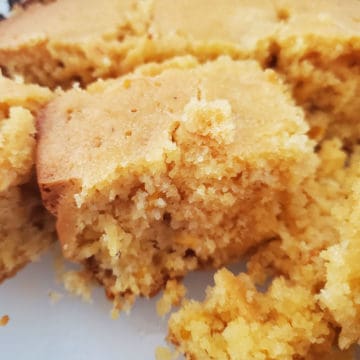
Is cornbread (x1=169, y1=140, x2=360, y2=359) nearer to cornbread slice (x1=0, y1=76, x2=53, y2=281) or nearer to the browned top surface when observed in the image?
the browned top surface

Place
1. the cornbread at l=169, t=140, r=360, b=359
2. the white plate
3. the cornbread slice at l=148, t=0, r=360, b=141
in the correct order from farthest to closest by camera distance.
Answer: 1. the cornbread slice at l=148, t=0, r=360, b=141
2. the white plate
3. the cornbread at l=169, t=140, r=360, b=359

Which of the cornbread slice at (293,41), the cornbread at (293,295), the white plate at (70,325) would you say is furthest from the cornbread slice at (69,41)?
the cornbread at (293,295)

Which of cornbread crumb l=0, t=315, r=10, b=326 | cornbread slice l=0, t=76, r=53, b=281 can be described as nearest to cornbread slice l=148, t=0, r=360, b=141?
cornbread slice l=0, t=76, r=53, b=281

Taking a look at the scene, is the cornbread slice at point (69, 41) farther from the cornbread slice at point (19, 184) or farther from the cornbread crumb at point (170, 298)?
the cornbread crumb at point (170, 298)

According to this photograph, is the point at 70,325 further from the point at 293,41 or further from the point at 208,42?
the point at 293,41

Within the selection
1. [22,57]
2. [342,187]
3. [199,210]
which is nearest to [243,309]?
[199,210]

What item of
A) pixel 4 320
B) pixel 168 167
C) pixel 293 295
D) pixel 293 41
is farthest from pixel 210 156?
pixel 4 320
